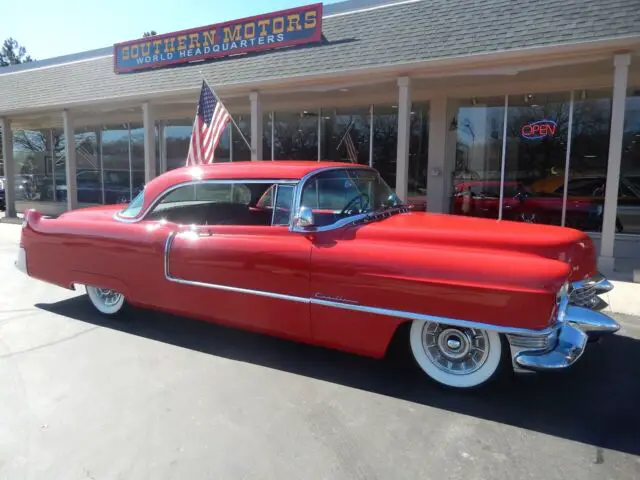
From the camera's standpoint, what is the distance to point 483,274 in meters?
3.13

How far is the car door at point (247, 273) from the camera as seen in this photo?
3.76 meters

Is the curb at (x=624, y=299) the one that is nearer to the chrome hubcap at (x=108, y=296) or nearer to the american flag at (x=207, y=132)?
the chrome hubcap at (x=108, y=296)

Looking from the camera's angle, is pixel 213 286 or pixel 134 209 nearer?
pixel 213 286

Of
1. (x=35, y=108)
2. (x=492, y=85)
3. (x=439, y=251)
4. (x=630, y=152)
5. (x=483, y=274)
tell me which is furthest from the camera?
(x=35, y=108)

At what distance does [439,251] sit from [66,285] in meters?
3.86

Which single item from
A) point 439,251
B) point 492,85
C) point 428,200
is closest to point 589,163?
point 492,85

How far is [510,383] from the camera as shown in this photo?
3.61 m

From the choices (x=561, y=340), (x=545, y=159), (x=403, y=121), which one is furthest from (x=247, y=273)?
(x=545, y=159)

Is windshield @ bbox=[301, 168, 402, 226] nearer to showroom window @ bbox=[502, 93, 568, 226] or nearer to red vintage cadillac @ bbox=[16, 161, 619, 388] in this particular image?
red vintage cadillac @ bbox=[16, 161, 619, 388]

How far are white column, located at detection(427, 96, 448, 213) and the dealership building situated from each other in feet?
0.08

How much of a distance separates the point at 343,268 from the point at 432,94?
7.98m

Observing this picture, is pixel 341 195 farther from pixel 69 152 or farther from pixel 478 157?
pixel 69 152

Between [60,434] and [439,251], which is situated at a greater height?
[439,251]

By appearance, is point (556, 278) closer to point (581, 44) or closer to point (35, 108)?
point (581, 44)
